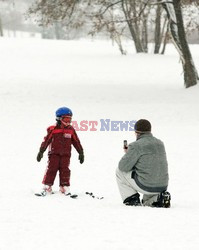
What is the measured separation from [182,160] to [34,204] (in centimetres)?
459

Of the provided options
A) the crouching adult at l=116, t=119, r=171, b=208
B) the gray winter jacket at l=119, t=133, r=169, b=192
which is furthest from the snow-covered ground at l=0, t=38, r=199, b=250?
the gray winter jacket at l=119, t=133, r=169, b=192

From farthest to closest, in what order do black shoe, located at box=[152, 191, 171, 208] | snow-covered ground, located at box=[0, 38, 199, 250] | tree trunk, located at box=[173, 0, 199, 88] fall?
tree trunk, located at box=[173, 0, 199, 88], black shoe, located at box=[152, 191, 171, 208], snow-covered ground, located at box=[0, 38, 199, 250]

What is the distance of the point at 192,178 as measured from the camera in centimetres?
827

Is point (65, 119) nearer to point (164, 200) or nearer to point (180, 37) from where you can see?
point (164, 200)

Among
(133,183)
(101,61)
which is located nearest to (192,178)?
(133,183)

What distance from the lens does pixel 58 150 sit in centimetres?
666

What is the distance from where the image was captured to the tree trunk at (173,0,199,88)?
57.7ft

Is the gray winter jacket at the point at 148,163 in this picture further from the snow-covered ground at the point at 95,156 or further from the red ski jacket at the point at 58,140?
the red ski jacket at the point at 58,140

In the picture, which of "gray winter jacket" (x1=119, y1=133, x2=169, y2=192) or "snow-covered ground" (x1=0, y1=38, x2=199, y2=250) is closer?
"snow-covered ground" (x1=0, y1=38, x2=199, y2=250)

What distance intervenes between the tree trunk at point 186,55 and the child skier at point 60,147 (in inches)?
473

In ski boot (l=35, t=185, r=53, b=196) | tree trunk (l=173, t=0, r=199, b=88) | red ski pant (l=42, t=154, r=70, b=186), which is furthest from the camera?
tree trunk (l=173, t=0, r=199, b=88)

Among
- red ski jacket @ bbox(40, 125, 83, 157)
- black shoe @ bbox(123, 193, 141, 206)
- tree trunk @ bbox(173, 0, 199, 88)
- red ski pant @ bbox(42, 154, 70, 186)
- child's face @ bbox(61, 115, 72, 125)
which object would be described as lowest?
black shoe @ bbox(123, 193, 141, 206)

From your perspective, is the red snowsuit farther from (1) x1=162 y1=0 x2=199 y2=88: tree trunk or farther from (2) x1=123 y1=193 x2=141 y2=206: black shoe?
(1) x1=162 y1=0 x2=199 y2=88: tree trunk

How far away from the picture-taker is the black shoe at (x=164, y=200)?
579cm
